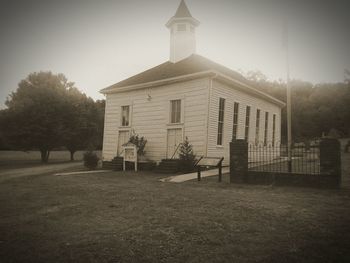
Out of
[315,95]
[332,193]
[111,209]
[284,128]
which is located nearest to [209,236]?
[111,209]

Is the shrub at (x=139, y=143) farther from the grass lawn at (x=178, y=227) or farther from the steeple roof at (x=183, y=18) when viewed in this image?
Answer: the steeple roof at (x=183, y=18)

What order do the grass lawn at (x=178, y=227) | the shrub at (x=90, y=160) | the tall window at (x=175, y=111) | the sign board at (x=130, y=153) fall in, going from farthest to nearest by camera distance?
the shrub at (x=90, y=160) → the tall window at (x=175, y=111) → the sign board at (x=130, y=153) → the grass lawn at (x=178, y=227)

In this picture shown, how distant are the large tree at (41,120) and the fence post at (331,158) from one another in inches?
946

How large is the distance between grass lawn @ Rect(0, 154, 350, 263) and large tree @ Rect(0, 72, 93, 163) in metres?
19.9

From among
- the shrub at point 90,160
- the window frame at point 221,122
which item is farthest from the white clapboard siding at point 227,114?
the shrub at point 90,160

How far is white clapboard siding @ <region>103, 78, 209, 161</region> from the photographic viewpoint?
15118 millimetres

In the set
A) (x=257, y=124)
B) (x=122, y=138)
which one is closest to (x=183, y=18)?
(x=257, y=124)

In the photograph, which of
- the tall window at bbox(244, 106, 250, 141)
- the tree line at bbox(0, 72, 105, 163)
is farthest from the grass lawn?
the tree line at bbox(0, 72, 105, 163)

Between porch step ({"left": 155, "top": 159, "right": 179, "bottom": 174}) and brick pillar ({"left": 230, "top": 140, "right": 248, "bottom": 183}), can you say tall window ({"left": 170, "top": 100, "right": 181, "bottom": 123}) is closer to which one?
porch step ({"left": 155, "top": 159, "right": 179, "bottom": 174})

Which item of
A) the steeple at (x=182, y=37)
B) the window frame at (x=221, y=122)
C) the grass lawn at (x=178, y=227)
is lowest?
the grass lawn at (x=178, y=227)

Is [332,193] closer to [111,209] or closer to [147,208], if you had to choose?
[147,208]

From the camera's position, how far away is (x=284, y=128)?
122ft

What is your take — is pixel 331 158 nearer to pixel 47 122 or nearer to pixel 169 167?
pixel 169 167

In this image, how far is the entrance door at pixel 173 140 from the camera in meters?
16.1
